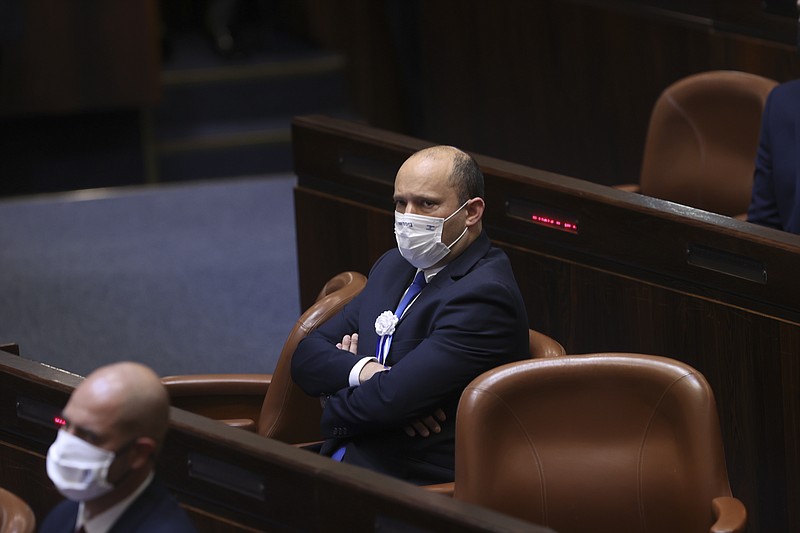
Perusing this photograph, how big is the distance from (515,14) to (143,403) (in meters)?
4.00

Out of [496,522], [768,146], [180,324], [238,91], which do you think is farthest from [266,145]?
[496,522]

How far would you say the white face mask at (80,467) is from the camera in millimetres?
2020

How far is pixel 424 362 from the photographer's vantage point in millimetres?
2656

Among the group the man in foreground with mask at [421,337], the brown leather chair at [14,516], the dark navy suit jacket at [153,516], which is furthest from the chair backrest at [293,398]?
the dark navy suit jacket at [153,516]

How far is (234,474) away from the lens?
95.3 inches

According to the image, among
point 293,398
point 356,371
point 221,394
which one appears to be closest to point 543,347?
point 356,371

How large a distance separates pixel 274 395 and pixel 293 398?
0.04 meters

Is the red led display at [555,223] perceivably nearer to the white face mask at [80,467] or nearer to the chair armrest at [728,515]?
the chair armrest at [728,515]

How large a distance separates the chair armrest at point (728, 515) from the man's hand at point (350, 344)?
0.81 metres

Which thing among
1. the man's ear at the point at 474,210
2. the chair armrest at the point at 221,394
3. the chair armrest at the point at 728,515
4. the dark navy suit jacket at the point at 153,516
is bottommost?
the chair armrest at the point at 221,394

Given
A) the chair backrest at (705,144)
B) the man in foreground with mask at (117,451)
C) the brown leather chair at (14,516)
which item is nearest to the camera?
the man in foreground with mask at (117,451)

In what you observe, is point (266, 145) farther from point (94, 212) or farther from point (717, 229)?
point (717, 229)

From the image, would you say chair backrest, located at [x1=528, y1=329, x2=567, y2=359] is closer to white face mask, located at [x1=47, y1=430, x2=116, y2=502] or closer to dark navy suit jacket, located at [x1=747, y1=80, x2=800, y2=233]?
dark navy suit jacket, located at [x1=747, y1=80, x2=800, y2=233]

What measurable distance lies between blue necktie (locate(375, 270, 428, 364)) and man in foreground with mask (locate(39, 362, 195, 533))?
80 centimetres
